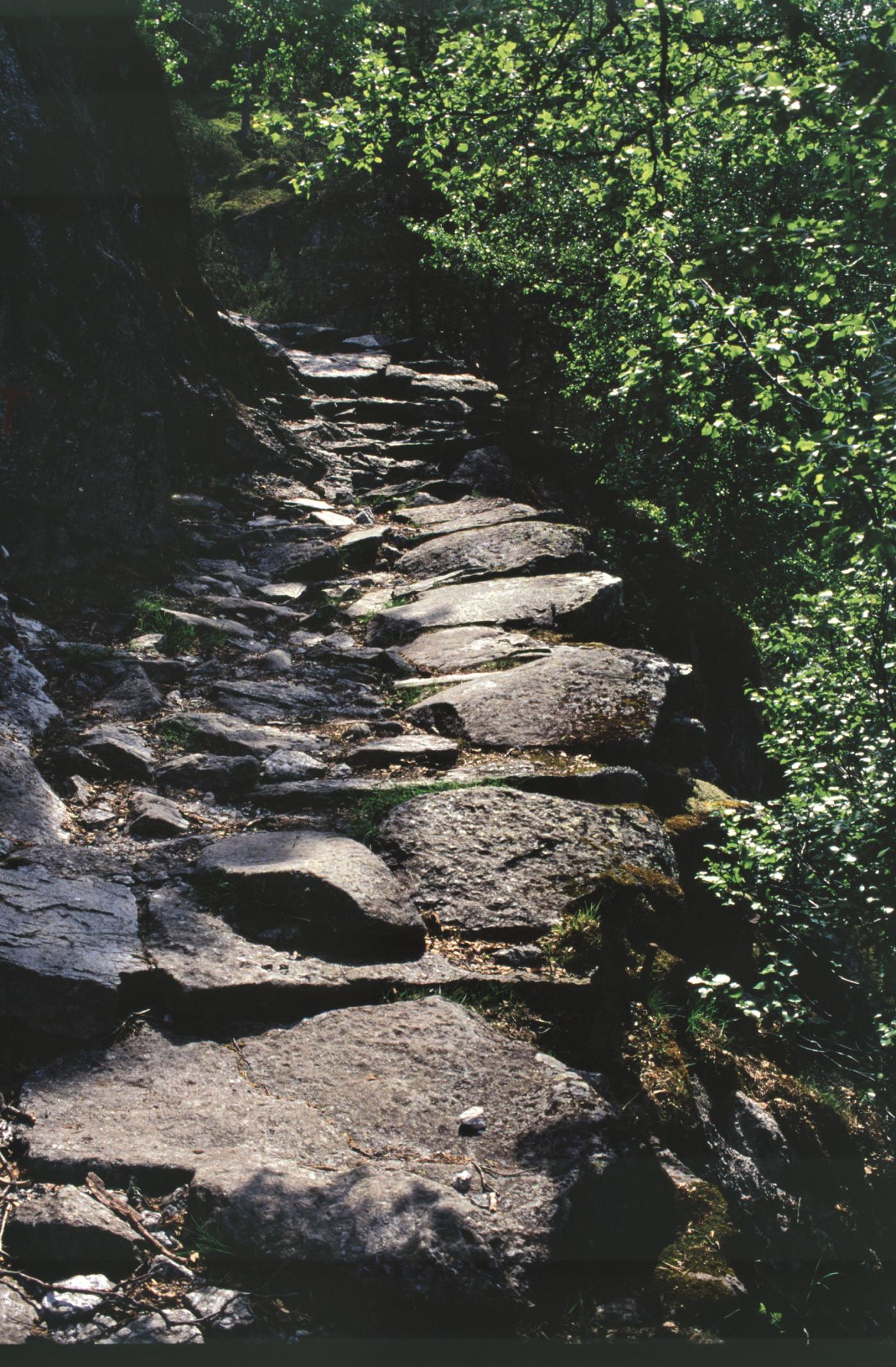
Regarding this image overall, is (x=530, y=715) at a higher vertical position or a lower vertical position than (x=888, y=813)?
higher

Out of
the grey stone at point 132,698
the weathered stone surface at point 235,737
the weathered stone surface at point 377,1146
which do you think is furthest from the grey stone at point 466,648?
the weathered stone surface at point 377,1146

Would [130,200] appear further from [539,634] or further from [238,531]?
[539,634]

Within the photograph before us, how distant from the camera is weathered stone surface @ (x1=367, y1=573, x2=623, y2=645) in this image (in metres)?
6.94

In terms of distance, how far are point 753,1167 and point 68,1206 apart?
238 centimetres

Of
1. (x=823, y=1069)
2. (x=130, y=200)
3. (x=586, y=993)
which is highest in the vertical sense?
(x=130, y=200)

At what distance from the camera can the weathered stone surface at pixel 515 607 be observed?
22.8 ft

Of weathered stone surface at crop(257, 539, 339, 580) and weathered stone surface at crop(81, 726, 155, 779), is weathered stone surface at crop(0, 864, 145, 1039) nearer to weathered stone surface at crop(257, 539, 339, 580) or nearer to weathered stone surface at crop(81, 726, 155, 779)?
weathered stone surface at crop(81, 726, 155, 779)

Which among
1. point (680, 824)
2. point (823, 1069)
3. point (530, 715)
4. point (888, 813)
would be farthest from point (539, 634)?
point (823, 1069)

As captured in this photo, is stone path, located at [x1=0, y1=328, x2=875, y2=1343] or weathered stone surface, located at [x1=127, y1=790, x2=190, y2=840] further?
weathered stone surface, located at [x1=127, y1=790, x2=190, y2=840]

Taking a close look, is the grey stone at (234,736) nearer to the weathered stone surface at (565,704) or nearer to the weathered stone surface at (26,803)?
the weathered stone surface at (565,704)

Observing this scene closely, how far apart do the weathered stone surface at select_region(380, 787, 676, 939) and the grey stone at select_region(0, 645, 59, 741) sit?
1934 millimetres

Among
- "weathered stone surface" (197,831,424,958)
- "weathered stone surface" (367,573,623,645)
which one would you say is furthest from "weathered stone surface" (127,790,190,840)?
"weathered stone surface" (367,573,623,645)

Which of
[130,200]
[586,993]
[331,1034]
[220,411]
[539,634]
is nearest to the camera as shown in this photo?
[331,1034]

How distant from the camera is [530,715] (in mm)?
5363
